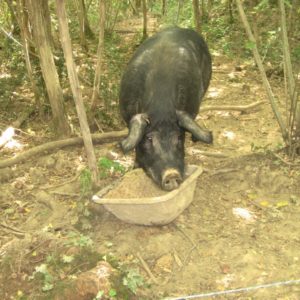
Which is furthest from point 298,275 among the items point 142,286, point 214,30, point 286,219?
point 214,30

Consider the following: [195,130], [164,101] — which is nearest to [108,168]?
[164,101]

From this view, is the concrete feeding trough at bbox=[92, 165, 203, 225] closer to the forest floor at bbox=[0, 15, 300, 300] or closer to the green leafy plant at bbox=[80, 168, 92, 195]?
the forest floor at bbox=[0, 15, 300, 300]

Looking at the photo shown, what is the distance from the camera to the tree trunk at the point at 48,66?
469 cm

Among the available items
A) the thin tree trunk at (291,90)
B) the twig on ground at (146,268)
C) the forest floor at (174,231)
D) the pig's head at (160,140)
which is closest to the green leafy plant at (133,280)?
the forest floor at (174,231)

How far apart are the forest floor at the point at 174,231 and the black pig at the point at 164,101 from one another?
1.70ft

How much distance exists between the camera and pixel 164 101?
14.3 ft

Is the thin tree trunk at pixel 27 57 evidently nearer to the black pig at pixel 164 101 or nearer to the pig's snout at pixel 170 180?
the black pig at pixel 164 101

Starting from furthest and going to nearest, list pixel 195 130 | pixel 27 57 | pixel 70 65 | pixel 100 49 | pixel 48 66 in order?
pixel 27 57 → pixel 100 49 → pixel 48 66 → pixel 195 130 → pixel 70 65

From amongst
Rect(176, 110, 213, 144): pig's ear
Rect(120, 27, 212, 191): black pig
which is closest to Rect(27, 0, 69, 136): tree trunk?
Rect(120, 27, 212, 191): black pig

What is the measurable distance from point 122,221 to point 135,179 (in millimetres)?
439

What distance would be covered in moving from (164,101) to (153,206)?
1.14 m

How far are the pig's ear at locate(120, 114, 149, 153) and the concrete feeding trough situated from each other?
0.46 m

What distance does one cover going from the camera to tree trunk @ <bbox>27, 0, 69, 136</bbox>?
185 inches

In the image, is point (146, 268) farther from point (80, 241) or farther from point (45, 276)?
point (45, 276)
